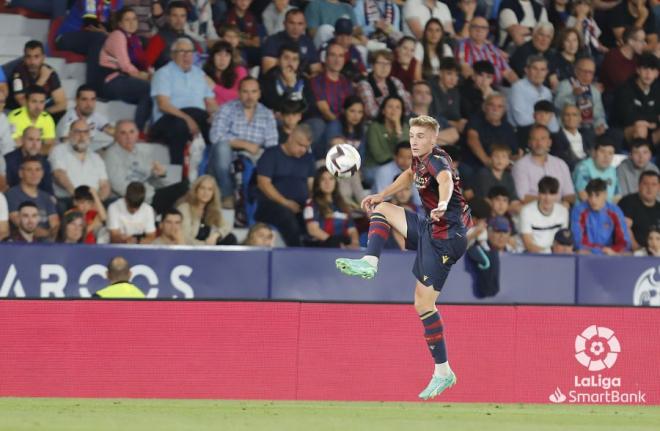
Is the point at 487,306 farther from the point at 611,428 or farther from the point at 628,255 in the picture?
the point at 628,255

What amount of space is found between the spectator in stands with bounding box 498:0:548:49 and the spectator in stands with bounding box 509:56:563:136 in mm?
957

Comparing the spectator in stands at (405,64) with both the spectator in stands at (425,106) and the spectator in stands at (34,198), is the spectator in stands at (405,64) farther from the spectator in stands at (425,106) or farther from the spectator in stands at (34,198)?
the spectator in stands at (34,198)

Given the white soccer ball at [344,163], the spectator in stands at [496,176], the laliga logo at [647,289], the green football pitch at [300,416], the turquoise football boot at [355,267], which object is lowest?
the green football pitch at [300,416]

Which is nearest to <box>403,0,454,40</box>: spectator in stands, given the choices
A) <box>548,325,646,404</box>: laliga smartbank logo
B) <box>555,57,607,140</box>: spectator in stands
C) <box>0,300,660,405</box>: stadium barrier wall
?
<box>555,57,607,140</box>: spectator in stands

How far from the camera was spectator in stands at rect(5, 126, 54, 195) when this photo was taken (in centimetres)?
1566

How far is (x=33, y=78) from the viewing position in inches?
647

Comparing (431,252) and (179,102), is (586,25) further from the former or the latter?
(431,252)

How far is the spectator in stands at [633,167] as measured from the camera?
60.8 ft

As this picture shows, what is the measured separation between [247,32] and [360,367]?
6.22 m

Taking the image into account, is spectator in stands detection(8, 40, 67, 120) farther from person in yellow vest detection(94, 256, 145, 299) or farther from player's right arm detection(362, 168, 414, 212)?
player's right arm detection(362, 168, 414, 212)

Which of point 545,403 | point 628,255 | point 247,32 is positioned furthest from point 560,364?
point 247,32

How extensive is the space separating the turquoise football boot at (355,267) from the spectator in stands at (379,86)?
22.5ft

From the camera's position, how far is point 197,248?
Result: 15.7m

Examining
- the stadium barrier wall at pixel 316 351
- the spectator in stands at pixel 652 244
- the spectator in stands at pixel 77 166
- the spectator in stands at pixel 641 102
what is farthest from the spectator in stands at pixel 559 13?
the spectator in stands at pixel 77 166
